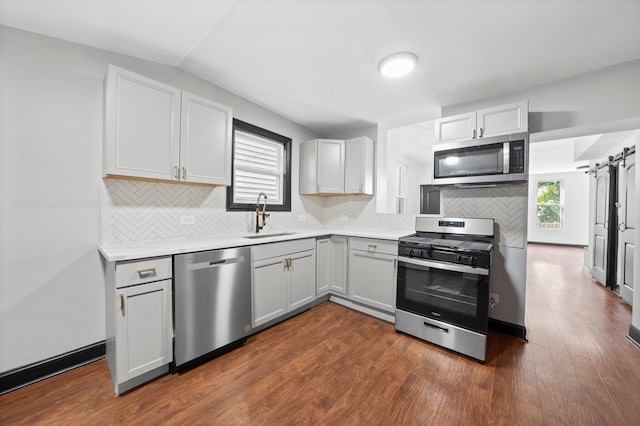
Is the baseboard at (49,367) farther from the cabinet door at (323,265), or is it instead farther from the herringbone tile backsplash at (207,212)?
the cabinet door at (323,265)

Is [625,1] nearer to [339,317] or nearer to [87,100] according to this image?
[339,317]

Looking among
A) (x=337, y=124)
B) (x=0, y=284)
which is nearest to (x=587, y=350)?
(x=337, y=124)

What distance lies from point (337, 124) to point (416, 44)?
188 centimetres

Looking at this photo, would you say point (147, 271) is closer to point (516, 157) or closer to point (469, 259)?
point (469, 259)

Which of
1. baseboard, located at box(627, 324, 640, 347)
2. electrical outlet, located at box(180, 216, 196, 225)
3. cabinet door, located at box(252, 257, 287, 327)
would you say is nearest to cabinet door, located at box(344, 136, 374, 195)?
cabinet door, located at box(252, 257, 287, 327)

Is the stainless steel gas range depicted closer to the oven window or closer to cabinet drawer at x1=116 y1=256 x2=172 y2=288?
the oven window

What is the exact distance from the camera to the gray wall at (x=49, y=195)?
1631 mm

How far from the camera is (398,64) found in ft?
6.82

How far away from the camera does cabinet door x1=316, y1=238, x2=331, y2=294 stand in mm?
3059

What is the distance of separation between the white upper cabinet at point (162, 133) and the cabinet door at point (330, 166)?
4.84 feet

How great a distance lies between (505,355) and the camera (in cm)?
215

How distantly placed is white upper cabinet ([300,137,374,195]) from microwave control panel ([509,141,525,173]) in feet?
5.41

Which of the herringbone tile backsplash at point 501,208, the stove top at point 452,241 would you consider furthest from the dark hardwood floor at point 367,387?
the herringbone tile backsplash at point 501,208

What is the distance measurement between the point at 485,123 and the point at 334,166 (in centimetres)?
185
